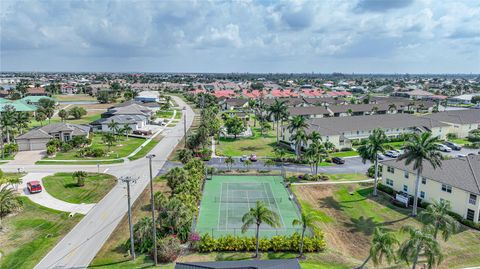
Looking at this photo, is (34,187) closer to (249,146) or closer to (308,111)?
(249,146)

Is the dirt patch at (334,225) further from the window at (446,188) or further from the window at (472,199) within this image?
the window at (472,199)

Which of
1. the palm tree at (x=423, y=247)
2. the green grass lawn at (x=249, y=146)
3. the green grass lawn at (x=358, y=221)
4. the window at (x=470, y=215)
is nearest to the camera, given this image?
the palm tree at (x=423, y=247)

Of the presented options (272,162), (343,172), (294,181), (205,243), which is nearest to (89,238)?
(205,243)

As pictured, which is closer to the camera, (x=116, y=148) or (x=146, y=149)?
(x=146, y=149)

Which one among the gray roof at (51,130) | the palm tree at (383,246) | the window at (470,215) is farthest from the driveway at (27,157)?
the window at (470,215)

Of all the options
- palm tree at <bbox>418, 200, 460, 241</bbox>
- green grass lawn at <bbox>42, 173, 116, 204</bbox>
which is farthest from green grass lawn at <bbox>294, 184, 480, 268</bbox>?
green grass lawn at <bbox>42, 173, 116, 204</bbox>

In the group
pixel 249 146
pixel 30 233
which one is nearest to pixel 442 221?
pixel 30 233

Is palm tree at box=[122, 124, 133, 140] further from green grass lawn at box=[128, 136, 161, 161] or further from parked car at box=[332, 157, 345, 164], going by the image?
parked car at box=[332, 157, 345, 164]

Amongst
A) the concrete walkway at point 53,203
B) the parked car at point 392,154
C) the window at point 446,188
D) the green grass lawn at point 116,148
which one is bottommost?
the concrete walkway at point 53,203
